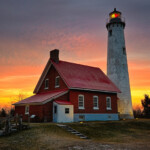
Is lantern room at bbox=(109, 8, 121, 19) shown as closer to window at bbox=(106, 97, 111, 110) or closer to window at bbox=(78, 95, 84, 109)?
window at bbox=(106, 97, 111, 110)

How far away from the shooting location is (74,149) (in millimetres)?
11297

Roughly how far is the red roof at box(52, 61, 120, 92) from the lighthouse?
3.35 meters

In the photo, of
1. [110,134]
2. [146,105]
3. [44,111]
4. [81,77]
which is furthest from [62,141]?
[146,105]

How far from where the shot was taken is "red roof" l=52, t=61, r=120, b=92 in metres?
28.3

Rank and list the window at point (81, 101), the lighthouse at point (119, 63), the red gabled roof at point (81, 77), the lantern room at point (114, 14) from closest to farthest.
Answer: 1. the window at point (81, 101)
2. the red gabled roof at point (81, 77)
3. the lighthouse at point (119, 63)
4. the lantern room at point (114, 14)

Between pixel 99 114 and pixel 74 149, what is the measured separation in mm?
19057

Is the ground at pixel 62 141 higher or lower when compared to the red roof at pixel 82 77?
lower

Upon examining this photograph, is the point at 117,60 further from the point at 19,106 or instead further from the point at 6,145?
the point at 6,145

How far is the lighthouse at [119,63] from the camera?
3666cm

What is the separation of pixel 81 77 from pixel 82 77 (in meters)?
0.23

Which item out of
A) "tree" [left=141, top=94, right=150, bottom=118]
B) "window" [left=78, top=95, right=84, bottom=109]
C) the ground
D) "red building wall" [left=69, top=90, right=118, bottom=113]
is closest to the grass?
the ground

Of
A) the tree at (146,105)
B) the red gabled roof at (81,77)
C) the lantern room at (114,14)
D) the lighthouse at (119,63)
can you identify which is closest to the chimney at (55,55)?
the red gabled roof at (81,77)

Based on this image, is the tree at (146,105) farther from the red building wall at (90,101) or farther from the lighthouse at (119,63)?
the red building wall at (90,101)

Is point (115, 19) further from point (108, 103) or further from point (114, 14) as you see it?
point (108, 103)
